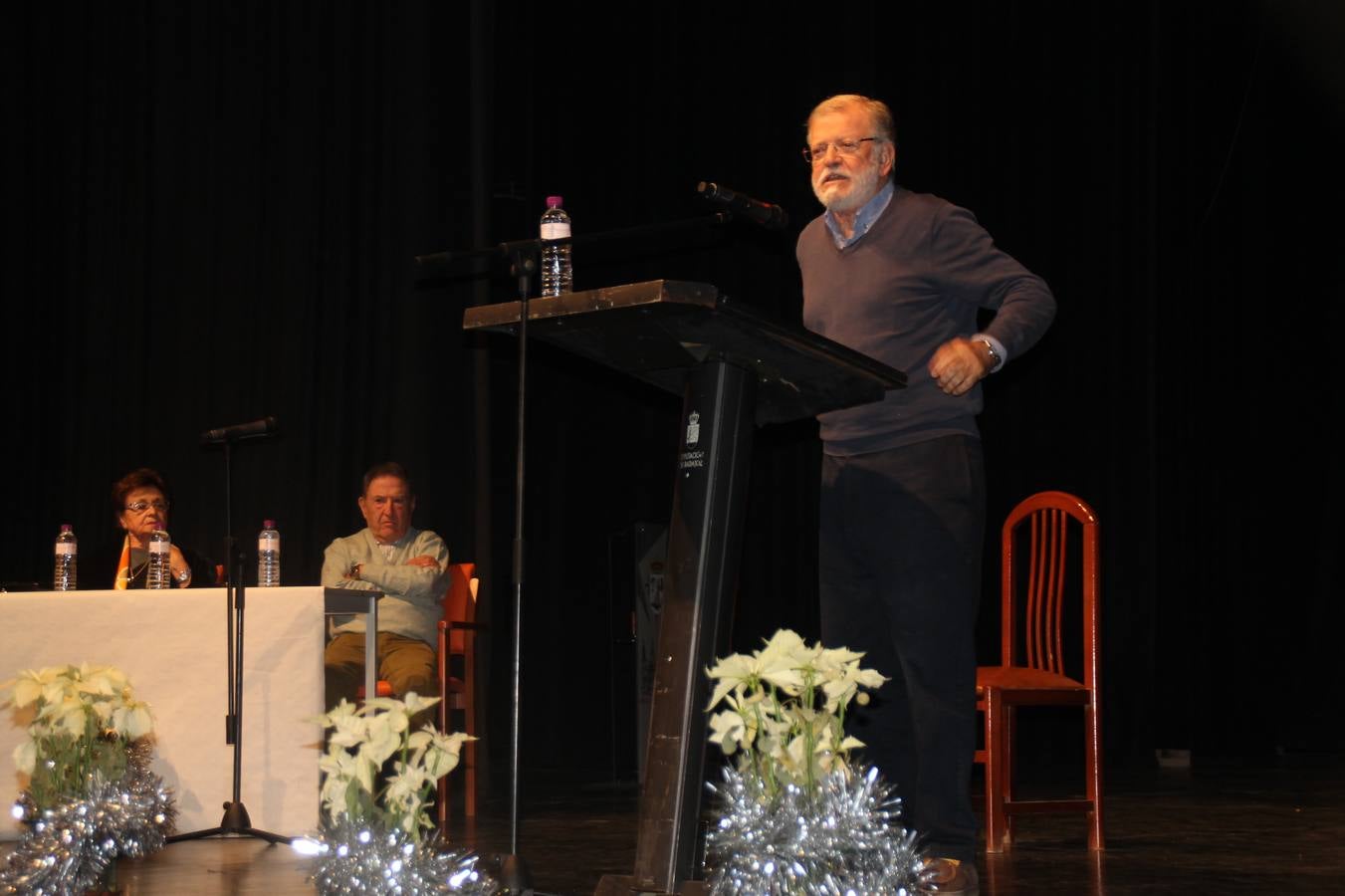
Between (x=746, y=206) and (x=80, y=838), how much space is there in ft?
5.12

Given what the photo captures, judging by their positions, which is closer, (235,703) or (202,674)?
(235,703)

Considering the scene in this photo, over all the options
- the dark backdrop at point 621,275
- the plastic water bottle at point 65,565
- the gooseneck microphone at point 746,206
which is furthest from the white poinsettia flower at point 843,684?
the dark backdrop at point 621,275

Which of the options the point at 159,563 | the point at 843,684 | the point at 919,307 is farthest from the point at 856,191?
the point at 159,563

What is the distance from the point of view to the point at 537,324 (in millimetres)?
2141

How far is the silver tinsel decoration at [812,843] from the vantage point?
1.66 metres

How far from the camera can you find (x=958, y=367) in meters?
2.27

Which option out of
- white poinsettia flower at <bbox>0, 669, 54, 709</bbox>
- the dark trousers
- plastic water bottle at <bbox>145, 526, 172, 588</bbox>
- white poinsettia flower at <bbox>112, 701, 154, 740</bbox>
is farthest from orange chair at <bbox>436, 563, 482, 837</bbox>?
the dark trousers

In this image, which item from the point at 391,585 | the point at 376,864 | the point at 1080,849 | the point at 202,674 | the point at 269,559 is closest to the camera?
the point at 376,864

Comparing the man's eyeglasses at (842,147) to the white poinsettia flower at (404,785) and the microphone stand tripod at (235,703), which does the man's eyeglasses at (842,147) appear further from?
the microphone stand tripod at (235,703)

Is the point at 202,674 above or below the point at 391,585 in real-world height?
below

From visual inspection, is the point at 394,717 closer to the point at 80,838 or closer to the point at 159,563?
the point at 80,838

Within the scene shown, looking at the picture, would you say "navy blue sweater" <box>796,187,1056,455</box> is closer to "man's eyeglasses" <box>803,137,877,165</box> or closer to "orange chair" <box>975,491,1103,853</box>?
"man's eyeglasses" <box>803,137,877,165</box>

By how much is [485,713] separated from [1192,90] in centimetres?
399

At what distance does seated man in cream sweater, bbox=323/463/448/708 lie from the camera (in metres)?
4.70
